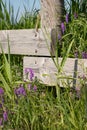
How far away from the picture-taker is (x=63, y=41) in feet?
10.4

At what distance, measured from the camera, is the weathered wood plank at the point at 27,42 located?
10.8 feet

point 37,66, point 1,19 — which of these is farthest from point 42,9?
point 1,19

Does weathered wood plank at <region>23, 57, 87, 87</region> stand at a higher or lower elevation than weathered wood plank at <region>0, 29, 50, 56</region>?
lower

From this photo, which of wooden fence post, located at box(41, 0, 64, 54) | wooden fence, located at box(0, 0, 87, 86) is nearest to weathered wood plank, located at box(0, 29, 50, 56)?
wooden fence, located at box(0, 0, 87, 86)

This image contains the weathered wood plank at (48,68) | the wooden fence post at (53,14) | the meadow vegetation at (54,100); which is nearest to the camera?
the meadow vegetation at (54,100)

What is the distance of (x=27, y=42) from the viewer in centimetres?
346

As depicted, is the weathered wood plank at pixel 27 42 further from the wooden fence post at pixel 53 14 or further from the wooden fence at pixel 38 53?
the wooden fence post at pixel 53 14

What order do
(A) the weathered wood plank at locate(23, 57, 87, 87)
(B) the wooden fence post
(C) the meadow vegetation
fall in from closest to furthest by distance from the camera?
1. (C) the meadow vegetation
2. (A) the weathered wood plank at locate(23, 57, 87, 87)
3. (B) the wooden fence post

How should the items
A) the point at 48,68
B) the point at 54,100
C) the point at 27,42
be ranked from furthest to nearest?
the point at 27,42, the point at 48,68, the point at 54,100

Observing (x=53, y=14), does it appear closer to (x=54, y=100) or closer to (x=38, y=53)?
(x=38, y=53)

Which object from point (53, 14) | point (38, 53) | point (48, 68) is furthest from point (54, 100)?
point (53, 14)

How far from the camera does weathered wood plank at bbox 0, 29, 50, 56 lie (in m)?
3.28

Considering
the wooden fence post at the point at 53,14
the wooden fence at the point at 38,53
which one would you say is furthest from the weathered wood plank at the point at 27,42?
the wooden fence post at the point at 53,14

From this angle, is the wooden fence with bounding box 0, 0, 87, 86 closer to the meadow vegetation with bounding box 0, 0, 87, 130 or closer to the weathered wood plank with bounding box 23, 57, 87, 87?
the weathered wood plank with bounding box 23, 57, 87, 87
